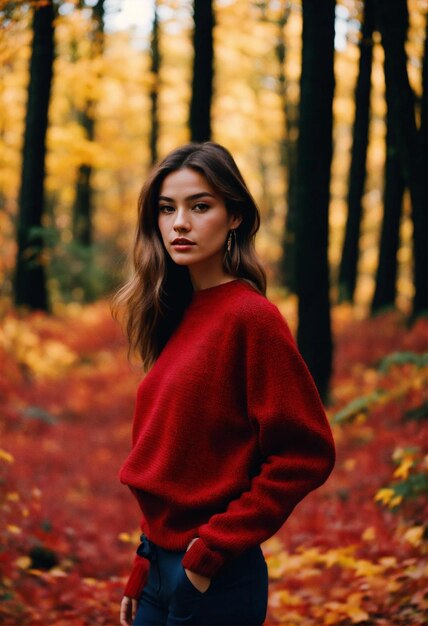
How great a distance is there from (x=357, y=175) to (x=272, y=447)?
14.4 metres

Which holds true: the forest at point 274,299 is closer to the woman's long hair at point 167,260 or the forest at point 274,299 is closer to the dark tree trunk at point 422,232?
the dark tree trunk at point 422,232

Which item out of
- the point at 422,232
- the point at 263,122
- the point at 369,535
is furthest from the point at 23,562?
the point at 263,122

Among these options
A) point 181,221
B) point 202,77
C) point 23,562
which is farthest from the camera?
point 202,77

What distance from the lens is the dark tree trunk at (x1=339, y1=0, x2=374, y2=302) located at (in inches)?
547

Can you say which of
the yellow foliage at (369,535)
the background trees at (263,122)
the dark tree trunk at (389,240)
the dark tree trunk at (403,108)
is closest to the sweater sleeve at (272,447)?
the yellow foliage at (369,535)

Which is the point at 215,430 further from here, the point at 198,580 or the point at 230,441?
the point at 198,580

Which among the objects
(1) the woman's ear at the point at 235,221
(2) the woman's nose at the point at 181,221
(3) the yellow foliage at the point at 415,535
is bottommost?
(3) the yellow foliage at the point at 415,535

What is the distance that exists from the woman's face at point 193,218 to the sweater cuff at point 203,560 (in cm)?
102

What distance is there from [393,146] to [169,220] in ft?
21.5

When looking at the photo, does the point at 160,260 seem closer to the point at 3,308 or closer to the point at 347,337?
the point at 347,337

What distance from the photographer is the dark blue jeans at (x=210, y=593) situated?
2275 millimetres

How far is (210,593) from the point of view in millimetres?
2281

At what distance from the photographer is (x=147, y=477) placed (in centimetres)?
243

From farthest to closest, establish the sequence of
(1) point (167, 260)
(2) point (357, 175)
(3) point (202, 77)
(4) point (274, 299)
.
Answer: (4) point (274, 299), (2) point (357, 175), (3) point (202, 77), (1) point (167, 260)
